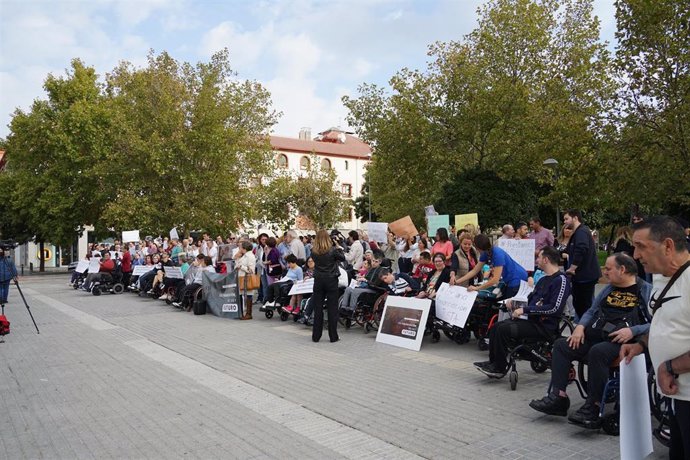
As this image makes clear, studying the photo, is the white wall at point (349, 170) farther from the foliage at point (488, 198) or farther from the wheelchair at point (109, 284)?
the wheelchair at point (109, 284)

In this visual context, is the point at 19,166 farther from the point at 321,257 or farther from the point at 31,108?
the point at 321,257

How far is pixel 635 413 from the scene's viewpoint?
4.14m

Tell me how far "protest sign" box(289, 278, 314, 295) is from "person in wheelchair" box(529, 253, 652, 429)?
7.32 meters

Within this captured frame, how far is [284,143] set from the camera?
82.1 meters

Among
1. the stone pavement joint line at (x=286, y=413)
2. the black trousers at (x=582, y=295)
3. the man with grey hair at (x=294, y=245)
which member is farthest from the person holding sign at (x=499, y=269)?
the man with grey hair at (x=294, y=245)

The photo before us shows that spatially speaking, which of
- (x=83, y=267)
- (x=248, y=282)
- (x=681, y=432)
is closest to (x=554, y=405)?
(x=681, y=432)

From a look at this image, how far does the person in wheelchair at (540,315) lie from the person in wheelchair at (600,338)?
89cm

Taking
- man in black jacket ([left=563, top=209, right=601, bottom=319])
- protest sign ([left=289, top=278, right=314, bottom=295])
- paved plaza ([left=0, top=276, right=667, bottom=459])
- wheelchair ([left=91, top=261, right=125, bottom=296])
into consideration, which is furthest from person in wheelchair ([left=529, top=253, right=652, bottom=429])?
wheelchair ([left=91, top=261, right=125, bottom=296])

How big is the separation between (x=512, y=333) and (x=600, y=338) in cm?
128

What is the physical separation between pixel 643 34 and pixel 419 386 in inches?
677

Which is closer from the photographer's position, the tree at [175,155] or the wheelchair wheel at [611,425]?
the wheelchair wheel at [611,425]

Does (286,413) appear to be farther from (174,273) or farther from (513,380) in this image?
(174,273)

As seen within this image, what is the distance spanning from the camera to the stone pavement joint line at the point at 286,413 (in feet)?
16.1

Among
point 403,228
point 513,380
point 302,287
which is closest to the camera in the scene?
point 513,380
